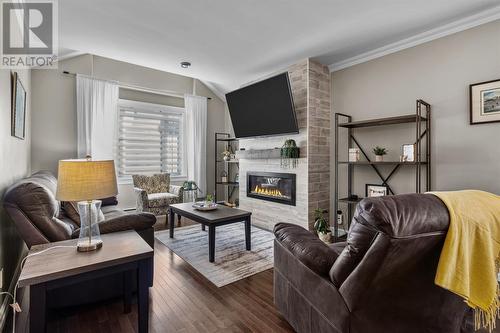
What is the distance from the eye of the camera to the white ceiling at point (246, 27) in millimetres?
2604

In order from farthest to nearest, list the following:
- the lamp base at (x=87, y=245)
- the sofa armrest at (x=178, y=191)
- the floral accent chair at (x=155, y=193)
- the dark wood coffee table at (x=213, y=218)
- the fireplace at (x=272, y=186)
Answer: the sofa armrest at (x=178, y=191) < the floral accent chair at (x=155, y=193) < the fireplace at (x=272, y=186) < the dark wood coffee table at (x=213, y=218) < the lamp base at (x=87, y=245)

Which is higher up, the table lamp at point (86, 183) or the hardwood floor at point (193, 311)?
the table lamp at point (86, 183)

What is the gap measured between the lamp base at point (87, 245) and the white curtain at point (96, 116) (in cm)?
334

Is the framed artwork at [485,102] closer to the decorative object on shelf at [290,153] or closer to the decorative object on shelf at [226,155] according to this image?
the decorative object on shelf at [290,153]

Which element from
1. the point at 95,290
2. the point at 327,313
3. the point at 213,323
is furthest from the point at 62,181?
the point at 327,313

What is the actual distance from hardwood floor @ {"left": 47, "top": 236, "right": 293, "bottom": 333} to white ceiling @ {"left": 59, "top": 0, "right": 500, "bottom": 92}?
9.11 feet

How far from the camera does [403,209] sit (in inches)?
42.5

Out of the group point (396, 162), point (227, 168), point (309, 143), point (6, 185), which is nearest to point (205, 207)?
point (309, 143)

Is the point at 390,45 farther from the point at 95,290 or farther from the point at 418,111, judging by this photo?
the point at 95,290

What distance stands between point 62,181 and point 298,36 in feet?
9.80

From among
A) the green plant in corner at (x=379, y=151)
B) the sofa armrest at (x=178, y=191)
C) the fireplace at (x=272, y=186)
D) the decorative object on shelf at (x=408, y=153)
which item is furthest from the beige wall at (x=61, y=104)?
the decorative object on shelf at (x=408, y=153)

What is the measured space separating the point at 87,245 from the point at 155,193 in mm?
3312

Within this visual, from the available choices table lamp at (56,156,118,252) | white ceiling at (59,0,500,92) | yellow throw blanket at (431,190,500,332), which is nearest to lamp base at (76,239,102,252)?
table lamp at (56,156,118,252)

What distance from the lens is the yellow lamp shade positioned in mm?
1490
